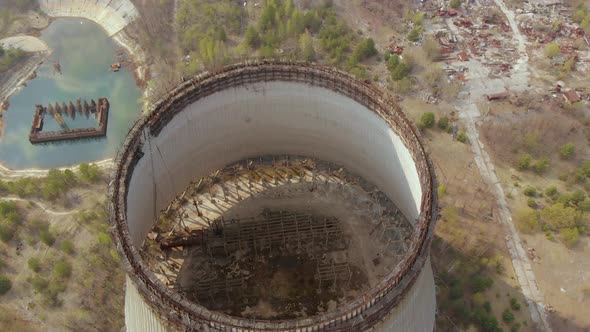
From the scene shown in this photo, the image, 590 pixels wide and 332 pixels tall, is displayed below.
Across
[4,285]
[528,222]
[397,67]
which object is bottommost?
[4,285]

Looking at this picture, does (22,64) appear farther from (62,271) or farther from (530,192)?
(530,192)

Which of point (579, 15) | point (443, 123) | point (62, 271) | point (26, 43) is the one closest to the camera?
point (62, 271)

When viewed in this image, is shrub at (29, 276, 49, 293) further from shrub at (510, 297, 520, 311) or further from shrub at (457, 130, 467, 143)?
shrub at (457, 130, 467, 143)

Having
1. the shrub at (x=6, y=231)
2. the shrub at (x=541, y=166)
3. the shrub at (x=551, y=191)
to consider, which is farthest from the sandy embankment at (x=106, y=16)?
the shrub at (x=551, y=191)

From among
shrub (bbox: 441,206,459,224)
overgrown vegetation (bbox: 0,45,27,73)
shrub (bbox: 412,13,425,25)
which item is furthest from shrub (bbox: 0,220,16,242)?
shrub (bbox: 412,13,425,25)

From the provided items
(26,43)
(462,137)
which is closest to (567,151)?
(462,137)

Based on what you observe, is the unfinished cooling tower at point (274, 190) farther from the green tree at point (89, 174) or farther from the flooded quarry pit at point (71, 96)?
the flooded quarry pit at point (71, 96)

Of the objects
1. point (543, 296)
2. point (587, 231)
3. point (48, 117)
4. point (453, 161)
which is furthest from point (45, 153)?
point (587, 231)
